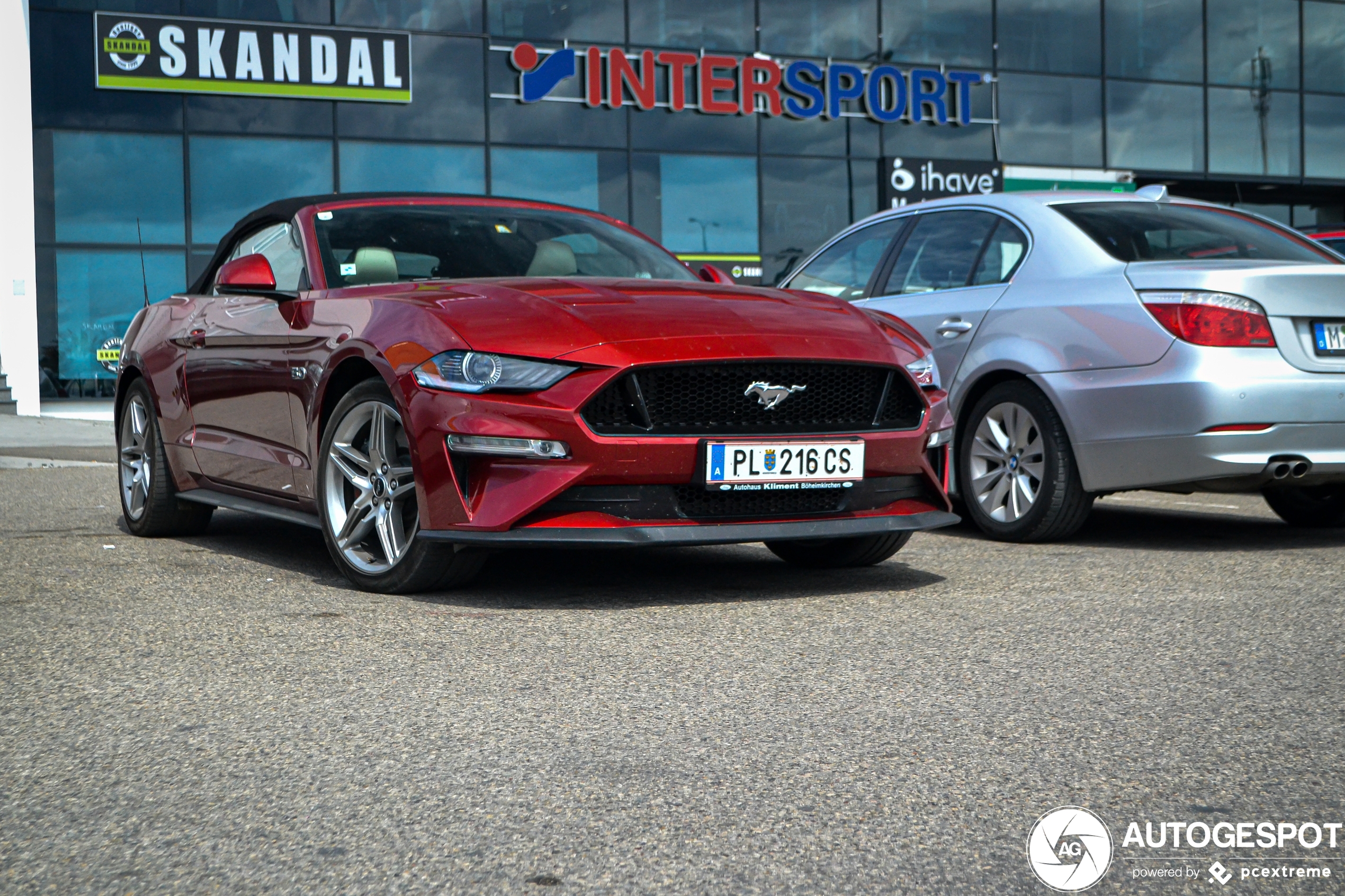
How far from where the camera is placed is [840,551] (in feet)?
17.8

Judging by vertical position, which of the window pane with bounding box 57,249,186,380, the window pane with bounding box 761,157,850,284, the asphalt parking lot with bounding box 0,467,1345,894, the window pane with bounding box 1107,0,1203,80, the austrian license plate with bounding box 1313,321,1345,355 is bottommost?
the asphalt parking lot with bounding box 0,467,1345,894

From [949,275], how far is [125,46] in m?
16.1

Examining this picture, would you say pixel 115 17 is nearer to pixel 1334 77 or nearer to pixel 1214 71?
pixel 1214 71

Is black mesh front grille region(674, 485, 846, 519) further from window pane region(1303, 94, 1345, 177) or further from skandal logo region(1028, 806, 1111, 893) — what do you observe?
window pane region(1303, 94, 1345, 177)

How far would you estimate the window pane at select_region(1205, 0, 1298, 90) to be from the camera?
25109 millimetres

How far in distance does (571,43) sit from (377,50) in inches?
112

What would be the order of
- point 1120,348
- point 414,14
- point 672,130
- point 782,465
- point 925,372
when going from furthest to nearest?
point 672,130
point 414,14
point 1120,348
point 925,372
point 782,465

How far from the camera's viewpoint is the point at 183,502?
259 inches

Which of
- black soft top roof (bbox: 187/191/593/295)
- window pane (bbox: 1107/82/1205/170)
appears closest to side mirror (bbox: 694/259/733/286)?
black soft top roof (bbox: 187/191/593/295)

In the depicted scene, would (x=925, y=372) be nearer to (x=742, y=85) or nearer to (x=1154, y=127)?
(x=742, y=85)

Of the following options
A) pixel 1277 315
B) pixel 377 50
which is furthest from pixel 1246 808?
pixel 377 50

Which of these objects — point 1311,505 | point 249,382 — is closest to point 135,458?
point 249,382

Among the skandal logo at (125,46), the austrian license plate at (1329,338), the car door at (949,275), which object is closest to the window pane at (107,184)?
the skandal logo at (125,46)

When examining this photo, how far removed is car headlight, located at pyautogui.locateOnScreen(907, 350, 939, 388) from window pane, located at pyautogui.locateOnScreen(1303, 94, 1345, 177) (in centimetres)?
2348
